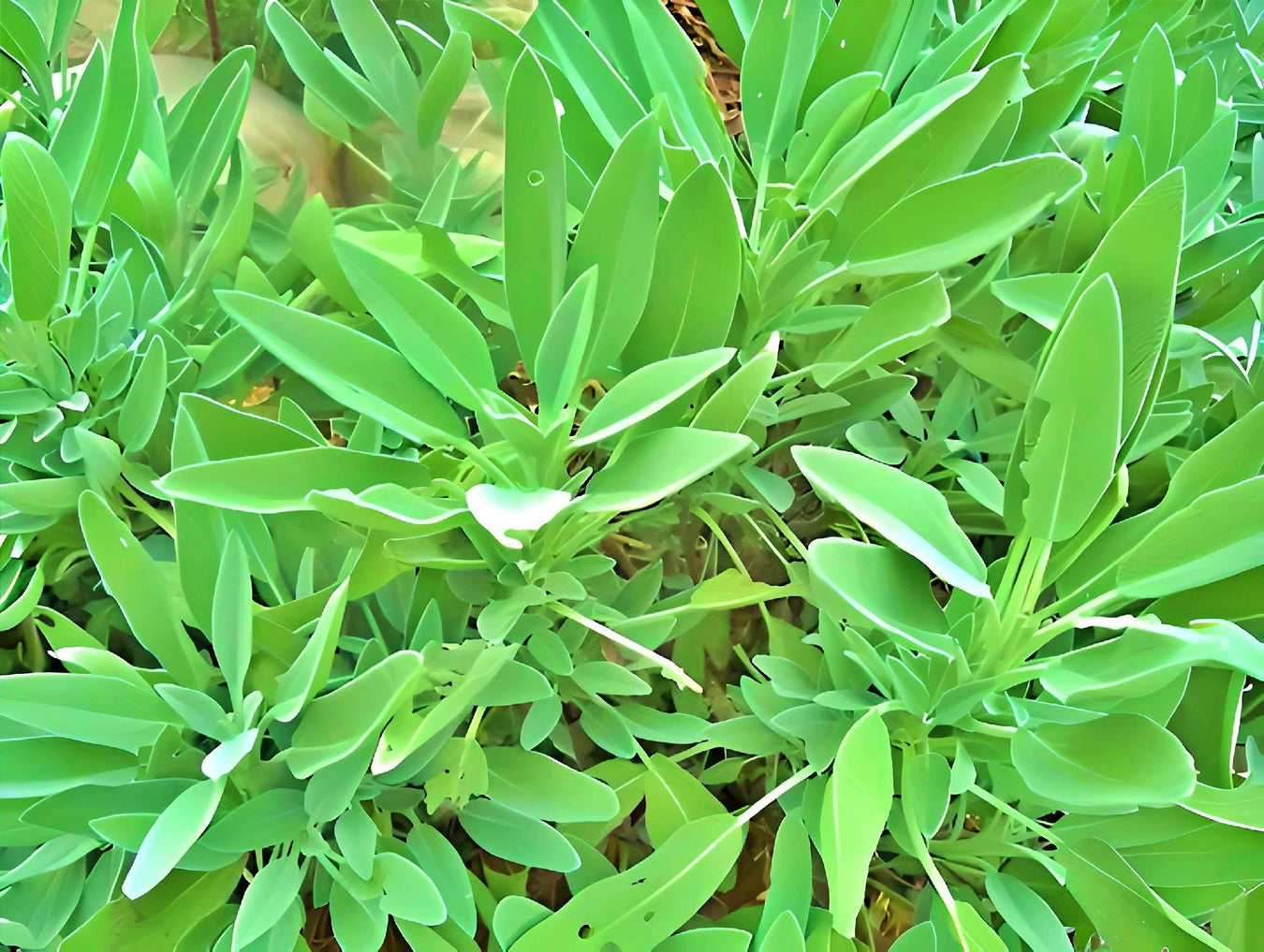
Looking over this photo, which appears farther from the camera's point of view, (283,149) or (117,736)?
(283,149)

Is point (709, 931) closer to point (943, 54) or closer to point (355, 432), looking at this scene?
point (355, 432)

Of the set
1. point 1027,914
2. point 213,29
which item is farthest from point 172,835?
point 213,29

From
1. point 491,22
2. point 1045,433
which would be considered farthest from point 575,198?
point 1045,433

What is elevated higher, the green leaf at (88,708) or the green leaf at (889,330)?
the green leaf at (889,330)

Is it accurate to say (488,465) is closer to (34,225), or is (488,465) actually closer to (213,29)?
(34,225)

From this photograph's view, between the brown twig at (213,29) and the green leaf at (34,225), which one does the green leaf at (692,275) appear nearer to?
the green leaf at (34,225)

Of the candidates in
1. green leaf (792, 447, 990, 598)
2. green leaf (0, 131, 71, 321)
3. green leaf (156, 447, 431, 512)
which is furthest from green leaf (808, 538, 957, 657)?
green leaf (0, 131, 71, 321)

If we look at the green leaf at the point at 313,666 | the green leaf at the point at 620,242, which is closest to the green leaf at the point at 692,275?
the green leaf at the point at 620,242
